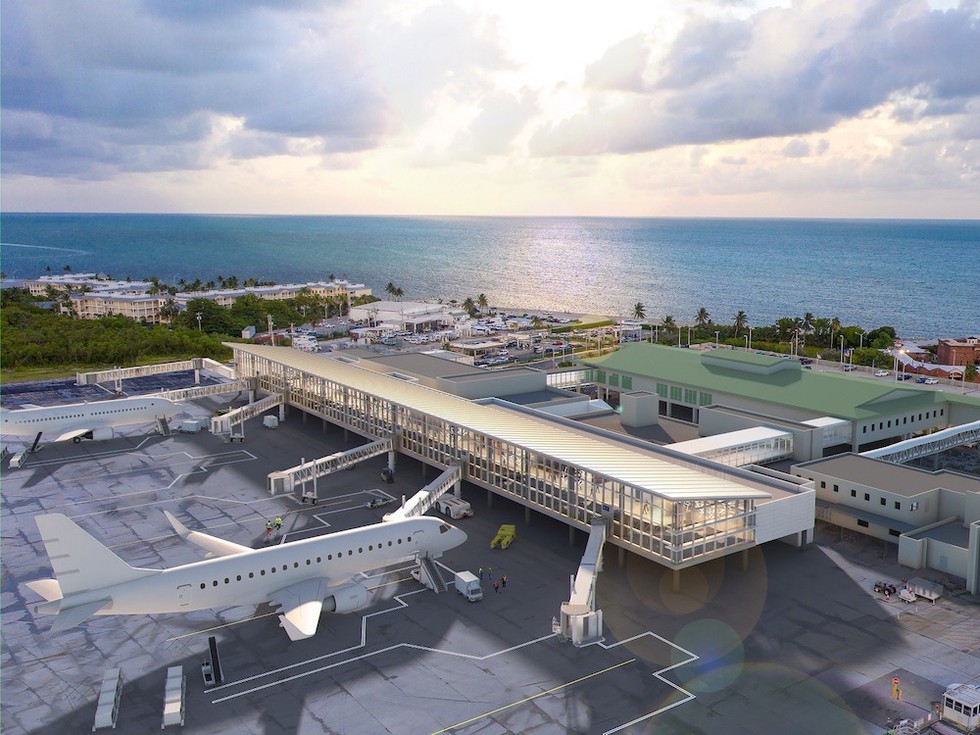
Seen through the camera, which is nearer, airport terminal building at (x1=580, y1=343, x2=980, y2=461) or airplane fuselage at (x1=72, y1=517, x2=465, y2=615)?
airplane fuselage at (x1=72, y1=517, x2=465, y2=615)

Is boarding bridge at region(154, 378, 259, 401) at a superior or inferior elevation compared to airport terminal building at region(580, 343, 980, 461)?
inferior

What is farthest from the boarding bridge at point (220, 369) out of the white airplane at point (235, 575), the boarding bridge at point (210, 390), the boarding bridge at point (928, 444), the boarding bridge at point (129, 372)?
the boarding bridge at point (928, 444)

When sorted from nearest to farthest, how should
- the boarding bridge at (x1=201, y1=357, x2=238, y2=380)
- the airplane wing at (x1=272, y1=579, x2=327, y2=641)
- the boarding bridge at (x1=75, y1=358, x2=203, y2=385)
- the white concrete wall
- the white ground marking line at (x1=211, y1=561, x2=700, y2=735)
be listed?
1. the white ground marking line at (x1=211, y1=561, x2=700, y2=735)
2. the airplane wing at (x1=272, y1=579, x2=327, y2=641)
3. the white concrete wall
4. the boarding bridge at (x1=75, y1=358, x2=203, y2=385)
5. the boarding bridge at (x1=201, y1=357, x2=238, y2=380)

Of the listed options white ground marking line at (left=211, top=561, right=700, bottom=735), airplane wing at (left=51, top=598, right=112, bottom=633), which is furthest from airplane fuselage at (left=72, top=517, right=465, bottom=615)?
white ground marking line at (left=211, top=561, right=700, bottom=735)

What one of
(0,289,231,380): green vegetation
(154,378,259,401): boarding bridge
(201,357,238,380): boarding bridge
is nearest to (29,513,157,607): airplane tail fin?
(154,378,259,401): boarding bridge

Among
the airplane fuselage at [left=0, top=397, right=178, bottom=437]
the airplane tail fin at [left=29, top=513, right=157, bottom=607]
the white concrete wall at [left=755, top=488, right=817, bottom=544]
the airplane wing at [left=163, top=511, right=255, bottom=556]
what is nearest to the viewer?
the airplane tail fin at [left=29, top=513, right=157, bottom=607]

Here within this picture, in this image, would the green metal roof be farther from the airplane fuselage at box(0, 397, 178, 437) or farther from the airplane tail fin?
the airplane tail fin

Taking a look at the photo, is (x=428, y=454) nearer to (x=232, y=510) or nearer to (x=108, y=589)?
(x=232, y=510)

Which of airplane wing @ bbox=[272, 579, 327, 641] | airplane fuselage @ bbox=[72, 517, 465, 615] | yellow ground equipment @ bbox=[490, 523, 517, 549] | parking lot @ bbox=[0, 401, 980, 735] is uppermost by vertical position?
airplane fuselage @ bbox=[72, 517, 465, 615]
